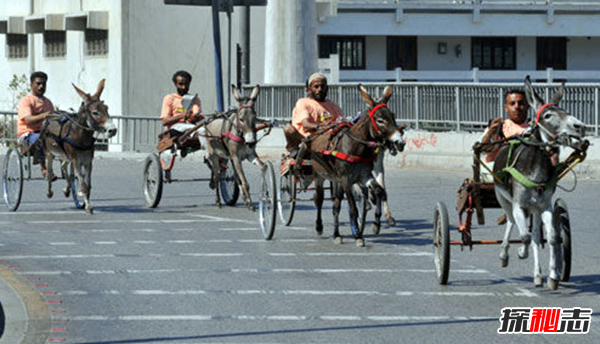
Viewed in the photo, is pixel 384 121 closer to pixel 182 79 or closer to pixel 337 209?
pixel 337 209

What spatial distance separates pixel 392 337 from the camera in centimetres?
1063

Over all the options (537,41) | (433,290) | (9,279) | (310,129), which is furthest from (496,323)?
(537,41)

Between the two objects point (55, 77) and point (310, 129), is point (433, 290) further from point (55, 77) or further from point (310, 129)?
point (55, 77)

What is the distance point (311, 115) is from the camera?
56.7 ft

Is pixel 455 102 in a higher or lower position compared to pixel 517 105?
higher

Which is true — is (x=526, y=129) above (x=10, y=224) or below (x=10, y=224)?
above

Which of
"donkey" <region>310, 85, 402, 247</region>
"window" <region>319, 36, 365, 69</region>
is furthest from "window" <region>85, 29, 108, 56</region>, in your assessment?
"donkey" <region>310, 85, 402, 247</region>

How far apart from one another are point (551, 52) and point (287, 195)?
48043 millimetres

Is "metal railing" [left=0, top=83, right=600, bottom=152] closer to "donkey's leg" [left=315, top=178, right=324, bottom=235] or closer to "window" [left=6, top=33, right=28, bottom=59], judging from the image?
Result: "donkey's leg" [left=315, top=178, right=324, bottom=235]

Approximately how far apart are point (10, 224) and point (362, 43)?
4467cm

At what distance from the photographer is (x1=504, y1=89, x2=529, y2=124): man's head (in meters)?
13.4

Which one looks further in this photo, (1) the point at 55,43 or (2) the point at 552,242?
(1) the point at 55,43

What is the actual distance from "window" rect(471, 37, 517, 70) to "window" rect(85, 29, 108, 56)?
943 inches

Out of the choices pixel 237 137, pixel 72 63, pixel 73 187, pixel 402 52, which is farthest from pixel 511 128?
pixel 402 52
